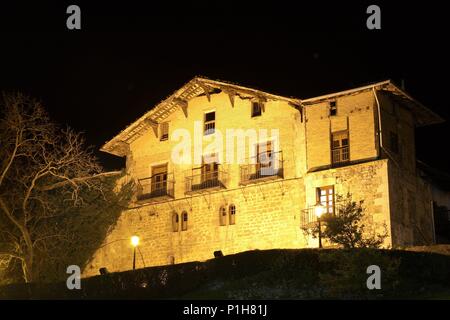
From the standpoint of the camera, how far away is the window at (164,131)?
4744 centimetres

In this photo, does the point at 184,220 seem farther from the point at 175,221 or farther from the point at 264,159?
the point at 264,159

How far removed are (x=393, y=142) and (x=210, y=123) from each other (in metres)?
10.2

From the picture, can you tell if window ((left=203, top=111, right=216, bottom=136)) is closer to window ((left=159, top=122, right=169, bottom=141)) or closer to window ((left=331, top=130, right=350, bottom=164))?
window ((left=159, top=122, right=169, bottom=141))

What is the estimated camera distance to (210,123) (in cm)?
4550

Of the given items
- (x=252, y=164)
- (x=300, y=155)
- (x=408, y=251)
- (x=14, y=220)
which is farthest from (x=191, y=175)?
(x=408, y=251)

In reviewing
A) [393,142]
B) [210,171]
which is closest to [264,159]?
[210,171]

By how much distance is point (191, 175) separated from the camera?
45250mm

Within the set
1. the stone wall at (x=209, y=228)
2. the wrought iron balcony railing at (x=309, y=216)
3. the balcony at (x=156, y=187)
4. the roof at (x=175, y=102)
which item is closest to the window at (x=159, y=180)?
the balcony at (x=156, y=187)

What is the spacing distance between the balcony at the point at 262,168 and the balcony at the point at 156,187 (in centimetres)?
497

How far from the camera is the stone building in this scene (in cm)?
3975

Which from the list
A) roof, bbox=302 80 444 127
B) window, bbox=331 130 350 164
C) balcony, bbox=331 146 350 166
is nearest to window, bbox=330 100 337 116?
roof, bbox=302 80 444 127

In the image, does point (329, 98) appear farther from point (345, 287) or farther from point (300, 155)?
point (345, 287)

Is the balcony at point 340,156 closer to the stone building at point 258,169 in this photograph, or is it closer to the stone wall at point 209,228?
the stone building at point 258,169

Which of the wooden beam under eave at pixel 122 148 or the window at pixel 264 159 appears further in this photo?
the wooden beam under eave at pixel 122 148
